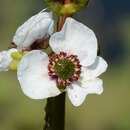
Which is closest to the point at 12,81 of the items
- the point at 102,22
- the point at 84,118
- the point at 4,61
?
the point at 84,118

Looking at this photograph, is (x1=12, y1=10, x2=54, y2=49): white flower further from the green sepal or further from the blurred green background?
the blurred green background

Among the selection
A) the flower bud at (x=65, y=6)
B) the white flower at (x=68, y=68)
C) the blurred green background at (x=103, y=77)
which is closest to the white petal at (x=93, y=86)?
the white flower at (x=68, y=68)

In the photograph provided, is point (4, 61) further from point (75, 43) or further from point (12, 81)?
point (12, 81)

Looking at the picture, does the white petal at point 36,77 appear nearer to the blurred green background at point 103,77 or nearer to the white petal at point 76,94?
the white petal at point 76,94

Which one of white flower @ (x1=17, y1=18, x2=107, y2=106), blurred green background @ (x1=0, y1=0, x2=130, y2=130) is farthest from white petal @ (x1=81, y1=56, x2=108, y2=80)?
blurred green background @ (x1=0, y1=0, x2=130, y2=130)

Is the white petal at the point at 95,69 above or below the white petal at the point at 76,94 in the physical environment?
above

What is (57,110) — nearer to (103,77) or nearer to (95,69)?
(95,69)

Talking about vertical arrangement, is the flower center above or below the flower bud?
below
